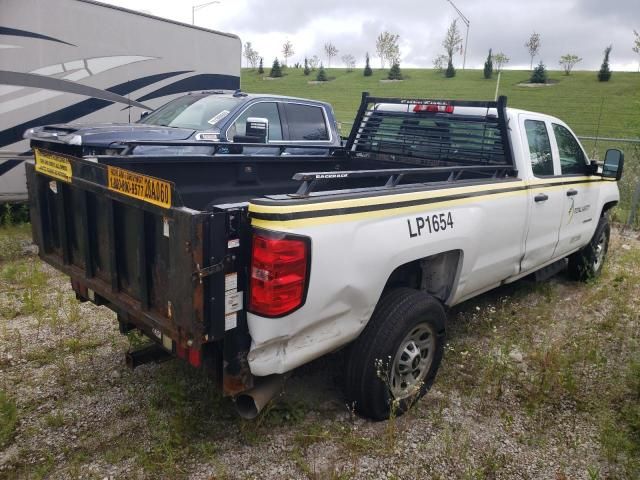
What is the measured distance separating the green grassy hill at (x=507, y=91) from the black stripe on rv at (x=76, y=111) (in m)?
13.0

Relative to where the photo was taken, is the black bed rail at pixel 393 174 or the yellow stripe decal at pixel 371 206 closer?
the yellow stripe decal at pixel 371 206

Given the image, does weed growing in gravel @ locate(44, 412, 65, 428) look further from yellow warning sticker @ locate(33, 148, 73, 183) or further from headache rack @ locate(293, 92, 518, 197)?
headache rack @ locate(293, 92, 518, 197)

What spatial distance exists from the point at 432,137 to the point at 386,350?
97.2 inches

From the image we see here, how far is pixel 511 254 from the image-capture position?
13.7 ft

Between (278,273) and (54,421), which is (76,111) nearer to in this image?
(54,421)

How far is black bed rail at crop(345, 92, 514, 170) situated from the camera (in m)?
4.38

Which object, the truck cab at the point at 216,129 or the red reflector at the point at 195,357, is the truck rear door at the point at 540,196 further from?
the red reflector at the point at 195,357

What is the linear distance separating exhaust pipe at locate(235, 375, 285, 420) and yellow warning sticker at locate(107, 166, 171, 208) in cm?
105

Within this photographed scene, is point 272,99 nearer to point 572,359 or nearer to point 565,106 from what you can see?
point 572,359

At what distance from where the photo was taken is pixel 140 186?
8.35ft

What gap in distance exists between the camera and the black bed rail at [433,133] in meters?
4.38

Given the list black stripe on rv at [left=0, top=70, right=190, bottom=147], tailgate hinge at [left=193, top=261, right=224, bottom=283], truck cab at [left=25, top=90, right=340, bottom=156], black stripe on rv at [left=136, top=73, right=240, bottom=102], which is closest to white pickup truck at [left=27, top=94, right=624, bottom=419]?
tailgate hinge at [left=193, top=261, right=224, bottom=283]

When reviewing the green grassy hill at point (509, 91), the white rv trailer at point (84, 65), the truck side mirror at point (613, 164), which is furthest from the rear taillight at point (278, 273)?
the green grassy hill at point (509, 91)

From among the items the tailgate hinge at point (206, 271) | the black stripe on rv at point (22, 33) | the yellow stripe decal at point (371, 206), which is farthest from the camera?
the black stripe on rv at point (22, 33)
